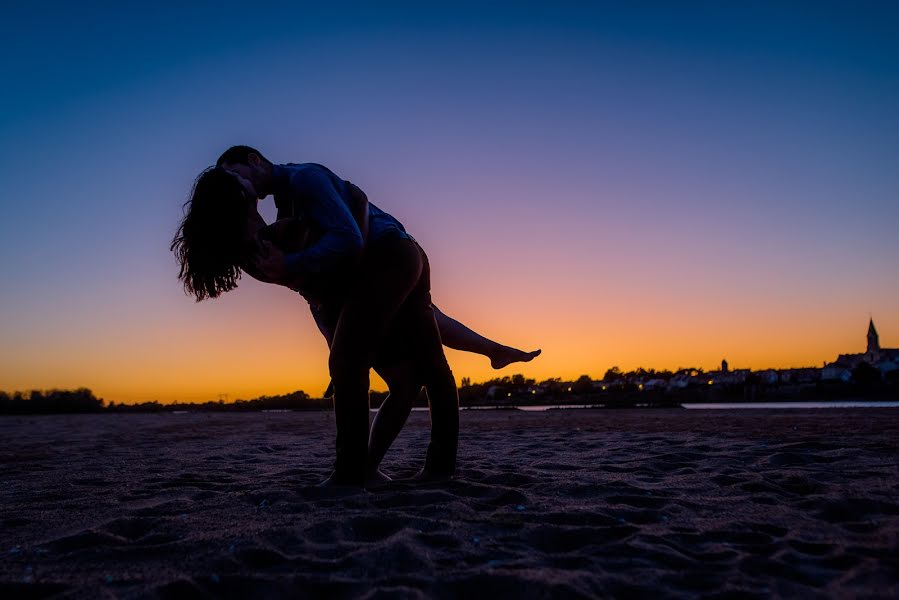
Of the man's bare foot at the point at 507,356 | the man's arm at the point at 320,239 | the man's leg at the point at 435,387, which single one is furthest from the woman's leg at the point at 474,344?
the man's arm at the point at 320,239

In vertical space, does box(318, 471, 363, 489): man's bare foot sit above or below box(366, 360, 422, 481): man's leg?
below

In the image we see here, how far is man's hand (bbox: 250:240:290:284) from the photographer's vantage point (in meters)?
2.65

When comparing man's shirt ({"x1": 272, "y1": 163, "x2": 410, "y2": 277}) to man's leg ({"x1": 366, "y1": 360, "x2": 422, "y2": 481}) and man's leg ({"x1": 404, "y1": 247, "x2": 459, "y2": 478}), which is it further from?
man's leg ({"x1": 366, "y1": 360, "x2": 422, "y2": 481})

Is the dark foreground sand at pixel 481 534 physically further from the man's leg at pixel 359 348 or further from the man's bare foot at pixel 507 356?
the man's bare foot at pixel 507 356

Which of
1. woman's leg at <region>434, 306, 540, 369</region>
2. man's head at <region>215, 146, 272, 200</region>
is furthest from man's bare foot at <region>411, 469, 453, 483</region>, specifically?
man's head at <region>215, 146, 272, 200</region>

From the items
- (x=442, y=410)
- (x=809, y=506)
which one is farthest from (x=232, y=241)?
(x=809, y=506)

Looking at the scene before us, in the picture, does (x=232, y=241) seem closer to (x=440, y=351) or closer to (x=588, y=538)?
(x=440, y=351)

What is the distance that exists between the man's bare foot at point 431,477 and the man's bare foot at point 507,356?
3.15ft

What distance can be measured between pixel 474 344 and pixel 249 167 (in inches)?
77.6

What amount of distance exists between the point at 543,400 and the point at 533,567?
196ft

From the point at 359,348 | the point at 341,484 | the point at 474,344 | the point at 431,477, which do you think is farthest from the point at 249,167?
the point at 431,477

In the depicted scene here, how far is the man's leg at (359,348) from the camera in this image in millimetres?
2963

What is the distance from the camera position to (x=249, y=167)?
9.91 feet

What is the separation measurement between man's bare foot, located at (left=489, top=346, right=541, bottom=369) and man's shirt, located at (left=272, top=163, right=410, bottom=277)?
1280mm
